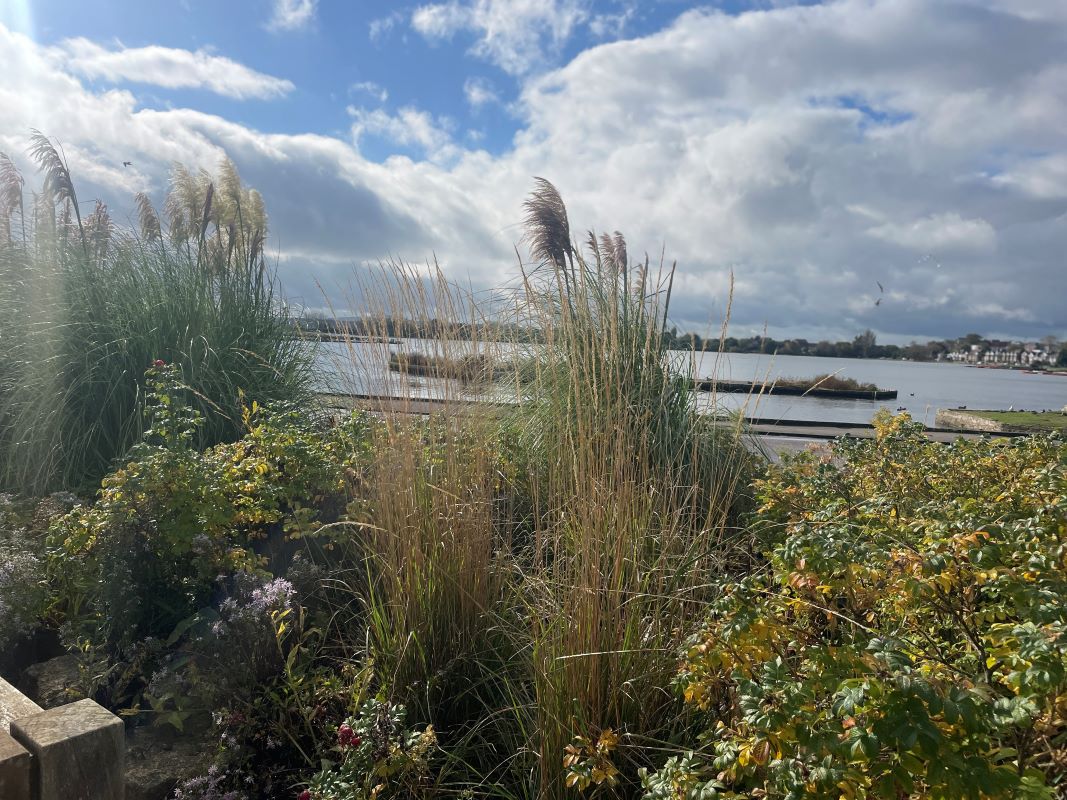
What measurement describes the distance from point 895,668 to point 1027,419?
1160 cm

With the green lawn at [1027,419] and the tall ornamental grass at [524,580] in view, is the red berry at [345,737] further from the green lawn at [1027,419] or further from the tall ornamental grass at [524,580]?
the green lawn at [1027,419]

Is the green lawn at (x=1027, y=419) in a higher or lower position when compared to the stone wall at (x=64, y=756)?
higher

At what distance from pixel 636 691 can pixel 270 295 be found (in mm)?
5314

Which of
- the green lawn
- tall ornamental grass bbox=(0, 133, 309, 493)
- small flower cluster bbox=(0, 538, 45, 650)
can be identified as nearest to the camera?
small flower cluster bbox=(0, 538, 45, 650)

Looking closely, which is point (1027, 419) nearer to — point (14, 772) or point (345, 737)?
point (345, 737)

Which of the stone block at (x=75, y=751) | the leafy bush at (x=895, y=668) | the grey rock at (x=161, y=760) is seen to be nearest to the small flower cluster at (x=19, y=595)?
the grey rock at (x=161, y=760)

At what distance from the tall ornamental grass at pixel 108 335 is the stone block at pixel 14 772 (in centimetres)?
298

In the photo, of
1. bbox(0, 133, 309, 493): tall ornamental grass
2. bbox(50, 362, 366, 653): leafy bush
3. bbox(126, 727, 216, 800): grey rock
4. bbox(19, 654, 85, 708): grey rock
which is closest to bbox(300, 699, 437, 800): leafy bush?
bbox(126, 727, 216, 800): grey rock

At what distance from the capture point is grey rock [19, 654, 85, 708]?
8.82 ft

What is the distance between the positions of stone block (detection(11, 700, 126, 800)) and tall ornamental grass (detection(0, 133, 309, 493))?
9.46 ft

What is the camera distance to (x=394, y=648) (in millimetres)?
2631

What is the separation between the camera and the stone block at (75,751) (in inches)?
69.4

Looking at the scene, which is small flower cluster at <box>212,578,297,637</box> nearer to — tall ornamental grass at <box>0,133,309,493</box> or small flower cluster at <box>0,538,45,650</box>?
small flower cluster at <box>0,538,45,650</box>

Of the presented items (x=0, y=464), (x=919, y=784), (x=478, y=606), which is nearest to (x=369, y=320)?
(x=478, y=606)
